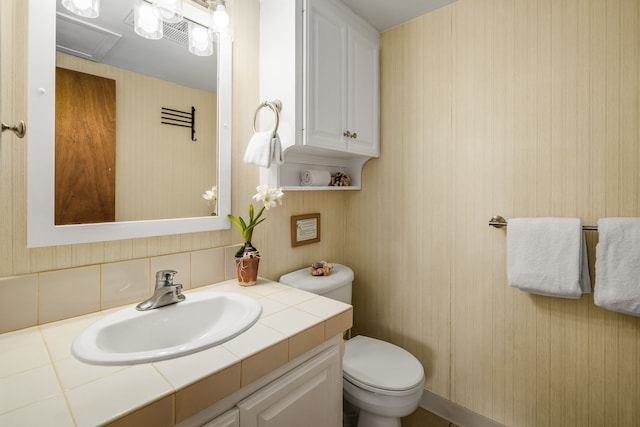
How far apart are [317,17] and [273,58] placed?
0.29 metres

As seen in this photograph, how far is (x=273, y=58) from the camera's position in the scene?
56.7 inches

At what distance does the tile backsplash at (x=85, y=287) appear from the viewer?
35.0 inches

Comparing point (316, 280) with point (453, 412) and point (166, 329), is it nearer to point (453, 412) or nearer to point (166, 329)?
point (166, 329)

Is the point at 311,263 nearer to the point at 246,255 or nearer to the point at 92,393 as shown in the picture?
the point at 246,255

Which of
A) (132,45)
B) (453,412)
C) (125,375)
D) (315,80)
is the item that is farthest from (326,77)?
(453,412)

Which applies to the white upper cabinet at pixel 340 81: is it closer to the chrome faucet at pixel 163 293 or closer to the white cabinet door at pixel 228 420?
the chrome faucet at pixel 163 293

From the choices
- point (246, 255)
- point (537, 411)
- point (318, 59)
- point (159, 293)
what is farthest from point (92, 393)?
point (537, 411)

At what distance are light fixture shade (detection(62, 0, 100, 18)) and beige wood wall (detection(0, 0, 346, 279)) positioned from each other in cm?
11

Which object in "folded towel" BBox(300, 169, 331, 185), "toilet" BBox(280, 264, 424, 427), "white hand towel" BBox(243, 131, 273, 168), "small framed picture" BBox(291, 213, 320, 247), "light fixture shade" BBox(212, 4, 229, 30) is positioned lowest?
"toilet" BBox(280, 264, 424, 427)

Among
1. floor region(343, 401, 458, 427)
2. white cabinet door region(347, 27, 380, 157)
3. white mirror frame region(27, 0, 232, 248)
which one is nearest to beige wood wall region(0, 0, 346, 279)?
white mirror frame region(27, 0, 232, 248)

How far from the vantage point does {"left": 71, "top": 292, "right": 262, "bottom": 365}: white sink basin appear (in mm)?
752

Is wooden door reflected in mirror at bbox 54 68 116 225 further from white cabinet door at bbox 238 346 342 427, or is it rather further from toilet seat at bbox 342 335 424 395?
toilet seat at bbox 342 335 424 395

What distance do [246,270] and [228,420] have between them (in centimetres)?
63

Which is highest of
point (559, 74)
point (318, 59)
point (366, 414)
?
point (318, 59)
